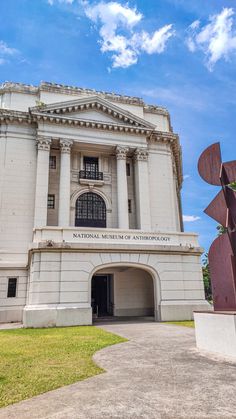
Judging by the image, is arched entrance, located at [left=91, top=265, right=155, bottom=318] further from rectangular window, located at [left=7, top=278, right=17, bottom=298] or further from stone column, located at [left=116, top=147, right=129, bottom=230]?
rectangular window, located at [left=7, top=278, right=17, bottom=298]

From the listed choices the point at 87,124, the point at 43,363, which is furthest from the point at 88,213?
the point at 43,363

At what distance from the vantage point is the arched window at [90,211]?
2861cm

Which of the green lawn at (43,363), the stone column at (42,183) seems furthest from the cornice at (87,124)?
the green lawn at (43,363)

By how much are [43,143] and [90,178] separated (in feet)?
18.0

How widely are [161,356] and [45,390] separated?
3.80 metres

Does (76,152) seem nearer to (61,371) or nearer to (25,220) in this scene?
(25,220)

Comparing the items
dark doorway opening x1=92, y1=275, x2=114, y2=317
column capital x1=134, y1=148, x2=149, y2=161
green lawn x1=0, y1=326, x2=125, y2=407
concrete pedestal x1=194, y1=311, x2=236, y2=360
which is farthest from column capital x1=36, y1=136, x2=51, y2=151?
concrete pedestal x1=194, y1=311, x2=236, y2=360

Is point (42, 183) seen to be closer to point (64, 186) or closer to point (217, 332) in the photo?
point (64, 186)

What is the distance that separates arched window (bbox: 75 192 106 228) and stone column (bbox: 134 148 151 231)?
3.50 m

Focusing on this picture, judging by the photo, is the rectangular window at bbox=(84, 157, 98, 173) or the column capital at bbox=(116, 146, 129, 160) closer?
the column capital at bbox=(116, 146, 129, 160)

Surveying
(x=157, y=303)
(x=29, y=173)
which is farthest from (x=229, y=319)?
(x=29, y=173)

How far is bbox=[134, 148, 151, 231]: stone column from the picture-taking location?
92.5 ft

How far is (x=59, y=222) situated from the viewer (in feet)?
85.1

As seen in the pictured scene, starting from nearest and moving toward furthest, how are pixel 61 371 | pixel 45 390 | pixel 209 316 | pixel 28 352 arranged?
pixel 45 390, pixel 61 371, pixel 209 316, pixel 28 352
